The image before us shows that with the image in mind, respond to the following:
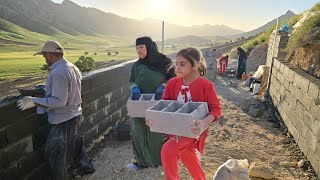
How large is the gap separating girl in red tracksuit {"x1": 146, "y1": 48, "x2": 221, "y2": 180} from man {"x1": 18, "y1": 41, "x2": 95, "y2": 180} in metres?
1.10

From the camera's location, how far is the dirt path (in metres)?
4.09

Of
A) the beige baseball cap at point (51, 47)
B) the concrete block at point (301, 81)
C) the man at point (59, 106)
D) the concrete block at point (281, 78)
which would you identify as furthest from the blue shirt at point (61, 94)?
the concrete block at point (281, 78)

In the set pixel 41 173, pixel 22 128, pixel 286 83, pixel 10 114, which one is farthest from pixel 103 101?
pixel 286 83

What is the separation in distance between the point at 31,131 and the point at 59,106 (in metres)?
0.53

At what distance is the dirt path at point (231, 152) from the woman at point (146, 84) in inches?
7.6

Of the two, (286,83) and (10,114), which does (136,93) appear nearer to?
(10,114)

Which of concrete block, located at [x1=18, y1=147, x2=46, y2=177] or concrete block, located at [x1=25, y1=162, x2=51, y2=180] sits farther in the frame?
concrete block, located at [x1=25, y1=162, x2=51, y2=180]

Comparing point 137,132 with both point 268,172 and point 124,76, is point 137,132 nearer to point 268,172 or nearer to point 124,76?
point 268,172

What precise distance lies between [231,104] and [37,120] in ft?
21.1

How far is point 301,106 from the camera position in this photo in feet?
16.1

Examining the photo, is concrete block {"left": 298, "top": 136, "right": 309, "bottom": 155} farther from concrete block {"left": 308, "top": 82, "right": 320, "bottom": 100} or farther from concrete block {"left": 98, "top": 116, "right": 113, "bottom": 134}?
concrete block {"left": 98, "top": 116, "right": 113, "bottom": 134}

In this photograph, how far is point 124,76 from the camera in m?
6.22

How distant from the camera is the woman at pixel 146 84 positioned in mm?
3705

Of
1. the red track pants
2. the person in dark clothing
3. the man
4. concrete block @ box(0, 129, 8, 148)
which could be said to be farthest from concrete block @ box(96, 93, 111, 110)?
the person in dark clothing
